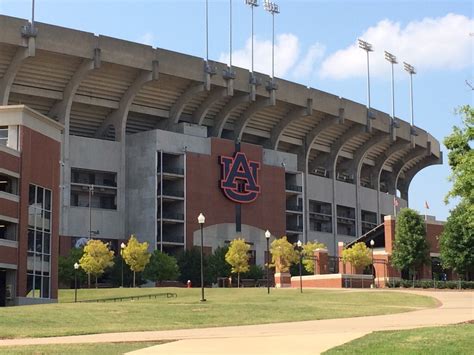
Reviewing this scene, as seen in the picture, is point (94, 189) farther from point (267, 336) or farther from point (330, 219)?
point (267, 336)

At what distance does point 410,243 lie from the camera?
276ft

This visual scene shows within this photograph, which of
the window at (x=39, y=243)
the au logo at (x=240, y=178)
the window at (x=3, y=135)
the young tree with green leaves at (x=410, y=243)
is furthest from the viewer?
the au logo at (x=240, y=178)

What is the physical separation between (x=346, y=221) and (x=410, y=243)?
52.9 metres

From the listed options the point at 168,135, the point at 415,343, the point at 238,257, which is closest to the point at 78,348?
the point at 415,343

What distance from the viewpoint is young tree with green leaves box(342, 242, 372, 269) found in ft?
292

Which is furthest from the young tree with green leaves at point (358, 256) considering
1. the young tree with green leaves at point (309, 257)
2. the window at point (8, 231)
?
the window at point (8, 231)

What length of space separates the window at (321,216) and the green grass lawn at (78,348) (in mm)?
109190

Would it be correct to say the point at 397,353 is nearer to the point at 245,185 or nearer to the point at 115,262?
the point at 115,262

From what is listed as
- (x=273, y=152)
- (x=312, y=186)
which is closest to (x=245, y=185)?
(x=273, y=152)

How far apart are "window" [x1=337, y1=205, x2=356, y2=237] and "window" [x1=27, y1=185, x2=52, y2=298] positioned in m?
77.3

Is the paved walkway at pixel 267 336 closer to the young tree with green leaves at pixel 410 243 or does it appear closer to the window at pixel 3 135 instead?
the window at pixel 3 135

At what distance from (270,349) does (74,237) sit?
3339 inches

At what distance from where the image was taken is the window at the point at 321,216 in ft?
435

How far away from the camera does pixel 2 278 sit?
200 feet
